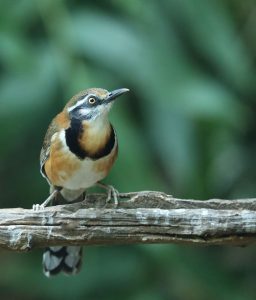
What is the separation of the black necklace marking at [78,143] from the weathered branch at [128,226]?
1.42 ft

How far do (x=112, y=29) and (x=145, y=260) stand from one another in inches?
65.9

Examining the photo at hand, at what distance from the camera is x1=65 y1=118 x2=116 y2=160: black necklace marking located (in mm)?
5258

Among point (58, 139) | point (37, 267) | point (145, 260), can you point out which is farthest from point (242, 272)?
point (58, 139)

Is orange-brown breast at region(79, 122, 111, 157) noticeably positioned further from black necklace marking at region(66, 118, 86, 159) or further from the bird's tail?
the bird's tail

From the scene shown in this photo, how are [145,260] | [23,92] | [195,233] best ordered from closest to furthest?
[195,233]
[23,92]
[145,260]

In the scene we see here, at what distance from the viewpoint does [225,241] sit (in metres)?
4.77

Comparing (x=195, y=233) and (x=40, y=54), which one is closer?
(x=195, y=233)

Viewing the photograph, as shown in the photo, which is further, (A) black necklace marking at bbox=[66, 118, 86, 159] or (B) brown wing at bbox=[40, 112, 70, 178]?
(B) brown wing at bbox=[40, 112, 70, 178]

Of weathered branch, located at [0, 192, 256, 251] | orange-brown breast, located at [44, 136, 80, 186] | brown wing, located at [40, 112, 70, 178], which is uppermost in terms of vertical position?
brown wing, located at [40, 112, 70, 178]

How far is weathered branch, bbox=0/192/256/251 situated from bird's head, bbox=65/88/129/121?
0.57 metres

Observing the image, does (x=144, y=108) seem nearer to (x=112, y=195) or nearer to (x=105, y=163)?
(x=105, y=163)

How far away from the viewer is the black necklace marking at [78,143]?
17.3ft

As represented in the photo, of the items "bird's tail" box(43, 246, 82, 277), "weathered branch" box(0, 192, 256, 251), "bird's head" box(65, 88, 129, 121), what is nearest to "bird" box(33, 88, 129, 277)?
"bird's head" box(65, 88, 129, 121)

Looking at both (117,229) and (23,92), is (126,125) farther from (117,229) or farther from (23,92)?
(117,229)
